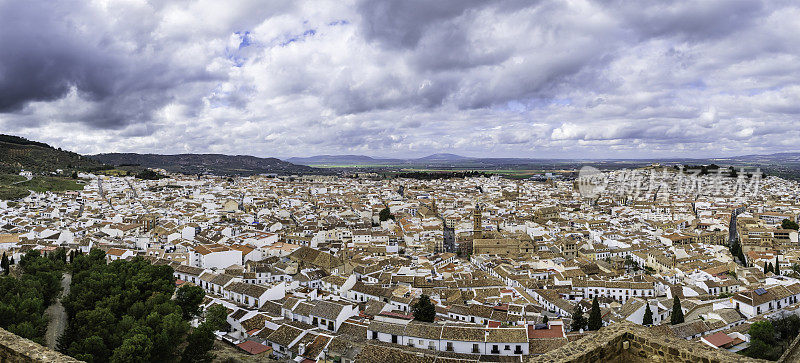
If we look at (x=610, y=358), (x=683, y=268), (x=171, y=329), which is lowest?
(x=683, y=268)

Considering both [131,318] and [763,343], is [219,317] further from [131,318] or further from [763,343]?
[763,343]

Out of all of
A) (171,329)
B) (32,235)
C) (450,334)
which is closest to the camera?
(171,329)

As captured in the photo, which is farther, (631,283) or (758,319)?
(631,283)

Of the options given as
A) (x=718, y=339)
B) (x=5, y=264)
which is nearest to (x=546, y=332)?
(x=718, y=339)

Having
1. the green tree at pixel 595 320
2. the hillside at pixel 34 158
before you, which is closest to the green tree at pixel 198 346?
the green tree at pixel 595 320

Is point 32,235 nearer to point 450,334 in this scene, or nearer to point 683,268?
point 450,334

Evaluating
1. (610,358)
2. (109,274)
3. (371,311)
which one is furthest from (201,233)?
(610,358)

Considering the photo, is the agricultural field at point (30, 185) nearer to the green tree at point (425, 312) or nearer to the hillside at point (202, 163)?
the green tree at point (425, 312)
